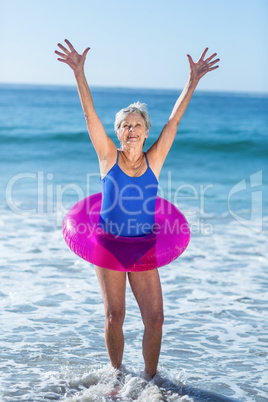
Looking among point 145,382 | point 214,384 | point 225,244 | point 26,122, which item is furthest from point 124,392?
point 26,122

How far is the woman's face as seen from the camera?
3.48m

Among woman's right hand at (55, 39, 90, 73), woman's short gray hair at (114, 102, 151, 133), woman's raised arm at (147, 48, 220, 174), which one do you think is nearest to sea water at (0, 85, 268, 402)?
woman's raised arm at (147, 48, 220, 174)

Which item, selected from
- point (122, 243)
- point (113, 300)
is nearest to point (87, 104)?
point (122, 243)

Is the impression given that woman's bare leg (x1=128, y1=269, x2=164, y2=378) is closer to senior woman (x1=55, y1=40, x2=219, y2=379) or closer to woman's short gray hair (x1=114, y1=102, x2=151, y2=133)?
senior woman (x1=55, y1=40, x2=219, y2=379)

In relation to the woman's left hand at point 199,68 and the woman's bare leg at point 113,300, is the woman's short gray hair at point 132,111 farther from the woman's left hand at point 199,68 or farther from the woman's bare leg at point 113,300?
the woman's bare leg at point 113,300

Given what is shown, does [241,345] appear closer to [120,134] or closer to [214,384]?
[214,384]

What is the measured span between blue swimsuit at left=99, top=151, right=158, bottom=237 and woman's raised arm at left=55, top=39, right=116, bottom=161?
0.50ft

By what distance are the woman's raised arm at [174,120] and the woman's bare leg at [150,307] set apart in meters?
0.71

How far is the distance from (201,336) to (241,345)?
342mm

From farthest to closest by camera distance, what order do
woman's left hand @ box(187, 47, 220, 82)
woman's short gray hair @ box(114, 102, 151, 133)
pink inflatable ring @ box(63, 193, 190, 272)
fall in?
woman's left hand @ box(187, 47, 220, 82)
woman's short gray hair @ box(114, 102, 151, 133)
pink inflatable ring @ box(63, 193, 190, 272)

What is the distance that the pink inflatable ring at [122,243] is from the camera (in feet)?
11.1

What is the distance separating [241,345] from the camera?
432cm

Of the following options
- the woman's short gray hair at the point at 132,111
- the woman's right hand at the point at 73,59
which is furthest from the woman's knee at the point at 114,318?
the woman's right hand at the point at 73,59

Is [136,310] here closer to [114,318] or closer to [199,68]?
[114,318]
